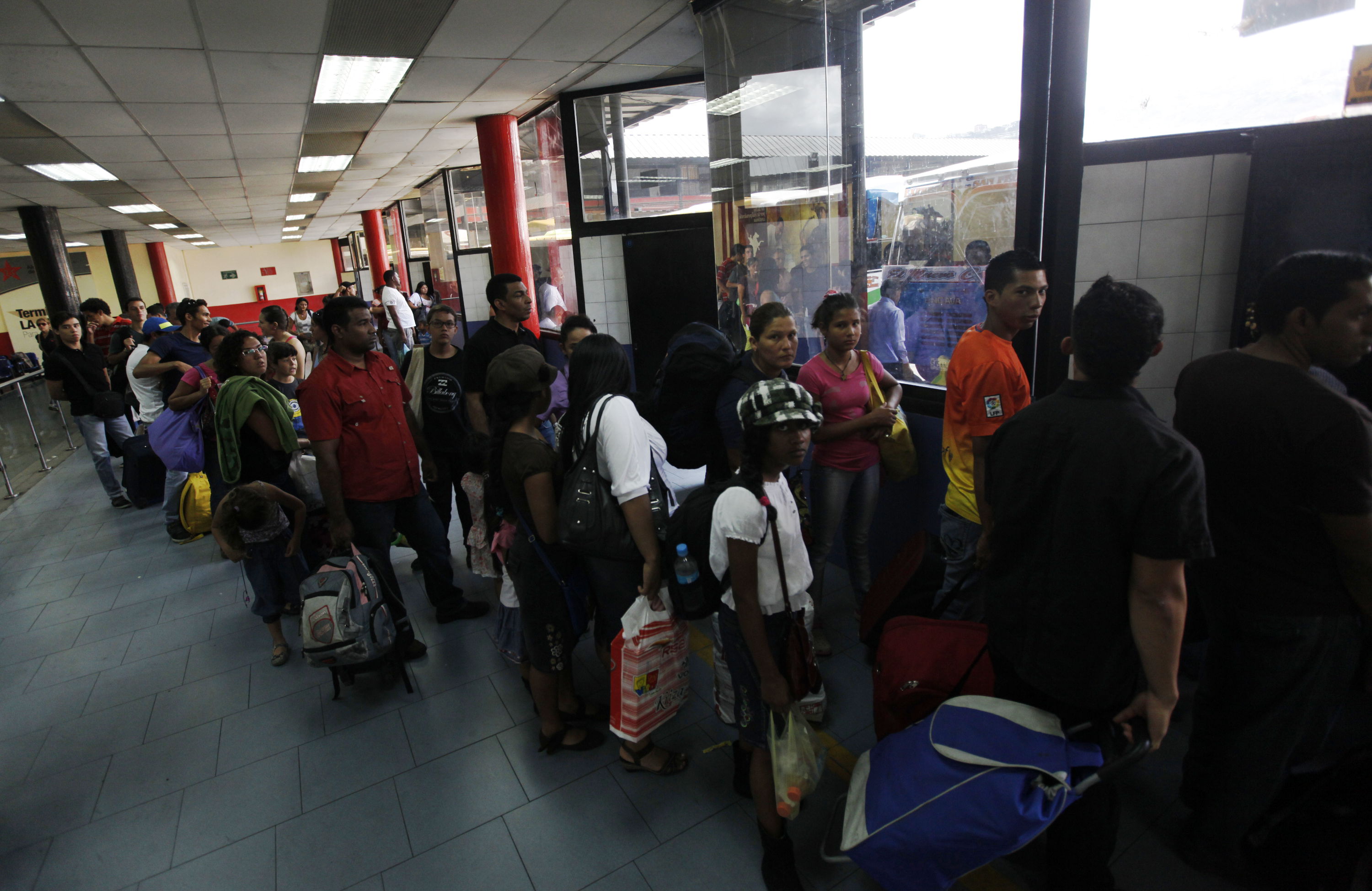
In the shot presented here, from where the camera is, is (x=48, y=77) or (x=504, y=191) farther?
(x=504, y=191)

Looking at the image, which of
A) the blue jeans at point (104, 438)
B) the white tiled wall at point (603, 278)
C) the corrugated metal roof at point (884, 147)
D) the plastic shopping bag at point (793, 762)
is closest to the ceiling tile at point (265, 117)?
the white tiled wall at point (603, 278)

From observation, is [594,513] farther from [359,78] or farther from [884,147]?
[359,78]

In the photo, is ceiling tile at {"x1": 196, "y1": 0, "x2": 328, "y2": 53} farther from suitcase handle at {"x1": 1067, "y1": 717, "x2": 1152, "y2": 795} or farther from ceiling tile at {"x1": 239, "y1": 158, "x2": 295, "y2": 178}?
suitcase handle at {"x1": 1067, "y1": 717, "x2": 1152, "y2": 795}

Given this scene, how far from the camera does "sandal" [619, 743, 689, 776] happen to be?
7.72 feet

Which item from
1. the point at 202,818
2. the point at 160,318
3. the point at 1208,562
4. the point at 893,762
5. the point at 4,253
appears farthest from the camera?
the point at 4,253

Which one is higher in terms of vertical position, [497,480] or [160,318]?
[160,318]

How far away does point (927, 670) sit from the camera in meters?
1.88

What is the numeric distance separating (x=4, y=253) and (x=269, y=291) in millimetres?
7078

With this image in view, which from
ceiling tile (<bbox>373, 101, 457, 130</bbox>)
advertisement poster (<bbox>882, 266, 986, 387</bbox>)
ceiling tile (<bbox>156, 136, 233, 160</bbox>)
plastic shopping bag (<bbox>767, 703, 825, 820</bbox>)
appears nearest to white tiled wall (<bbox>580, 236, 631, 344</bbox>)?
ceiling tile (<bbox>373, 101, 457, 130</bbox>)

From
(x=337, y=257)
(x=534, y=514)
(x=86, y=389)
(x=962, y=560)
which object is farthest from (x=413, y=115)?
(x=337, y=257)

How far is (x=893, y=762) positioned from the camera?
1640mm

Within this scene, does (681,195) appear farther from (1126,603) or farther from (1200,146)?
(1126,603)

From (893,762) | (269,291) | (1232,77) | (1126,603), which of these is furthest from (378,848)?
(269,291)

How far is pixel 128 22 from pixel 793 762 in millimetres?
5005
